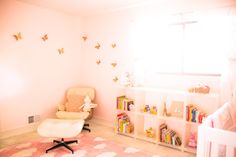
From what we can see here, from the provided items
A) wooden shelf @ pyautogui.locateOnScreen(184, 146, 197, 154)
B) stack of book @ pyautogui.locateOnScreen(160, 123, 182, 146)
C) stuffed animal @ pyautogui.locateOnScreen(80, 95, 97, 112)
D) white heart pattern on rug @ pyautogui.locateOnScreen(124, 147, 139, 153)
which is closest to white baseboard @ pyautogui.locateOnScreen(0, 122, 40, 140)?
stuffed animal @ pyautogui.locateOnScreen(80, 95, 97, 112)

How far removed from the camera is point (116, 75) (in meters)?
4.33

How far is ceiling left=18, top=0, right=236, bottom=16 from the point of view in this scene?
3.20 meters

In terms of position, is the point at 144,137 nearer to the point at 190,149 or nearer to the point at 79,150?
the point at 190,149

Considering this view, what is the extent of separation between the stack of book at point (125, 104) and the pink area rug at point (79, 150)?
2.39ft

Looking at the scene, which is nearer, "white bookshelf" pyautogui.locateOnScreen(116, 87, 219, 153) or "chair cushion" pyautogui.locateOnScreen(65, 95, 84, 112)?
"white bookshelf" pyautogui.locateOnScreen(116, 87, 219, 153)

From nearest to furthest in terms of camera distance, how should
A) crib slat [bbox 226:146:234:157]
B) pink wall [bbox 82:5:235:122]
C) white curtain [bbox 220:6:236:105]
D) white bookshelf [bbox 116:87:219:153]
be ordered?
crib slat [bbox 226:146:234:157], white curtain [bbox 220:6:236:105], white bookshelf [bbox 116:87:219:153], pink wall [bbox 82:5:235:122]

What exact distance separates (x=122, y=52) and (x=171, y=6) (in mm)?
1345

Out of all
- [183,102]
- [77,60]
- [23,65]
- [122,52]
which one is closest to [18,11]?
[23,65]

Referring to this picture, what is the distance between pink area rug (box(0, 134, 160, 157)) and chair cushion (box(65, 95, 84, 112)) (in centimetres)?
78

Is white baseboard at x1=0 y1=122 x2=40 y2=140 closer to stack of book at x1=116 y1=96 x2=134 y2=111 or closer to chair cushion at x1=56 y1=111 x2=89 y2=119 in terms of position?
chair cushion at x1=56 y1=111 x2=89 y2=119

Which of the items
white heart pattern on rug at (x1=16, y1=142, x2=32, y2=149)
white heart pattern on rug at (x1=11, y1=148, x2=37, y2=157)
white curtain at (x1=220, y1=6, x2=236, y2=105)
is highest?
white curtain at (x1=220, y1=6, x2=236, y2=105)

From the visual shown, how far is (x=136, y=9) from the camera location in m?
3.95

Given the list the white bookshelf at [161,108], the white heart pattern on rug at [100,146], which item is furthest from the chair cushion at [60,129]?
the white bookshelf at [161,108]

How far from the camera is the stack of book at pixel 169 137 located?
3.29m
